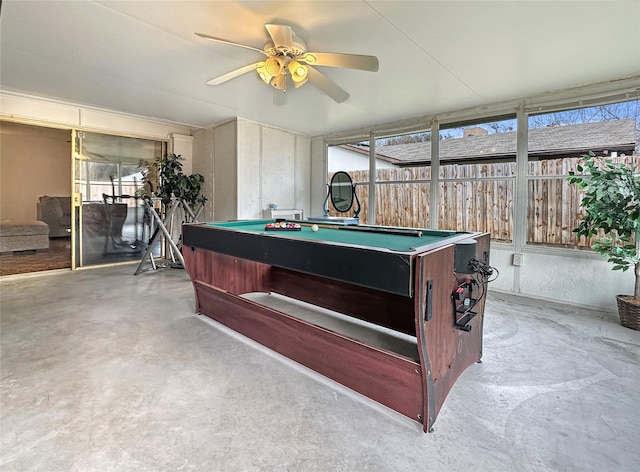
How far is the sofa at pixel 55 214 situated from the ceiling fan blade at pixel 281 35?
8709 millimetres

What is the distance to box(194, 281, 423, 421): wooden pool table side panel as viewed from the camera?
1718mm

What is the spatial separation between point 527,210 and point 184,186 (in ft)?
17.3

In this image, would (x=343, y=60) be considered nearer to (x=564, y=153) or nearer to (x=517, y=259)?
(x=564, y=153)

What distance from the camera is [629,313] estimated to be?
10.1 ft

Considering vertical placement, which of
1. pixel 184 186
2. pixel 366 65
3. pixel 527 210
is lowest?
pixel 527 210

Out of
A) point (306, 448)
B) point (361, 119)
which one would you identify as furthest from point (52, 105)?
point (306, 448)

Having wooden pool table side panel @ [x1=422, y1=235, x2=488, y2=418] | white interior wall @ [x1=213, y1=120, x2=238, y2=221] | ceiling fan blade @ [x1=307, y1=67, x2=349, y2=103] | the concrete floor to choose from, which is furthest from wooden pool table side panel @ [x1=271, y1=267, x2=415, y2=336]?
white interior wall @ [x1=213, y1=120, x2=238, y2=221]

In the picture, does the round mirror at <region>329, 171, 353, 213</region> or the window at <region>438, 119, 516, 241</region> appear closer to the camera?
the window at <region>438, 119, 516, 241</region>

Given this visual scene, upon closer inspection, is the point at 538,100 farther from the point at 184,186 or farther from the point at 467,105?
the point at 184,186

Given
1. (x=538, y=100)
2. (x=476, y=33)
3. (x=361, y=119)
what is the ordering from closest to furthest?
(x=476, y=33), (x=538, y=100), (x=361, y=119)

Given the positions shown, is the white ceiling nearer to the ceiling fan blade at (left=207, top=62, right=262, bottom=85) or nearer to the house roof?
the ceiling fan blade at (left=207, top=62, right=262, bottom=85)

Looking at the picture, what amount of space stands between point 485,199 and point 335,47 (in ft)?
10.1

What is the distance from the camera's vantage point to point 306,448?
1.54 m

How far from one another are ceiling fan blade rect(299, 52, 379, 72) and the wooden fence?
9.77 feet
